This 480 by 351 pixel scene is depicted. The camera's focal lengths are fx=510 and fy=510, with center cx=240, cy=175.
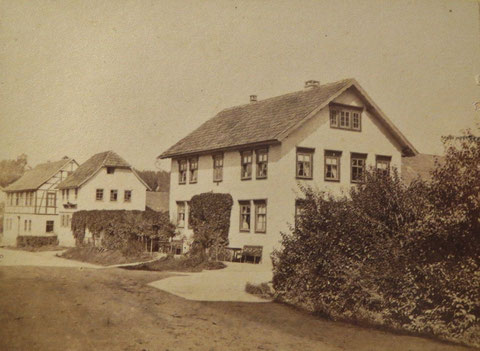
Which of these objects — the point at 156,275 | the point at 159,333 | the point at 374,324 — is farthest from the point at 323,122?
the point at 159,333

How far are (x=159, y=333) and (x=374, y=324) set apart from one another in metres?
3.61

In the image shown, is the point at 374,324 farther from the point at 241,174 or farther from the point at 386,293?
the point at 241,174

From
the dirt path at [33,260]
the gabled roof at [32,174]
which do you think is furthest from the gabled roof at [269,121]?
the gabled roof at [32,174]

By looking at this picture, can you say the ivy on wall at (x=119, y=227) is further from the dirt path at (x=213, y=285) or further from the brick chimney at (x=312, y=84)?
the brick chimney at (x=312, y=84)

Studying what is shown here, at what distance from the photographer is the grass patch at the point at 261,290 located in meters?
10.9

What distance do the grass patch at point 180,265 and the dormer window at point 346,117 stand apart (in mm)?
7573

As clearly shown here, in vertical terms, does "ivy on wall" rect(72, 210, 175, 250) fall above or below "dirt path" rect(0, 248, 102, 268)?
above

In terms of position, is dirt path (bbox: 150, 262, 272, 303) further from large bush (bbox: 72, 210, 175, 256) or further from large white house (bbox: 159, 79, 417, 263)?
large white house (bbox: 159, 79, 417, 263)

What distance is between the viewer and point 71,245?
21.3 meters

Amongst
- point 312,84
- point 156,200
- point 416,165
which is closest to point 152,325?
point 312,84

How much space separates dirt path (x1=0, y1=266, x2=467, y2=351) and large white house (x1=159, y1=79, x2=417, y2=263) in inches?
376

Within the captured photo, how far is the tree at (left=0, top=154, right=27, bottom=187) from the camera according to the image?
8.71 m

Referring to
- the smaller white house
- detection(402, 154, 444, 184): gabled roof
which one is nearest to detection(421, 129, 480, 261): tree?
detection(402, 154, 444, 184): gabled roof

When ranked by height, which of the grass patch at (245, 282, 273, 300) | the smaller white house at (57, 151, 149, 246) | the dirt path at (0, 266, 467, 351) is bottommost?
the dirt path at (0, 266, 467, 351)
